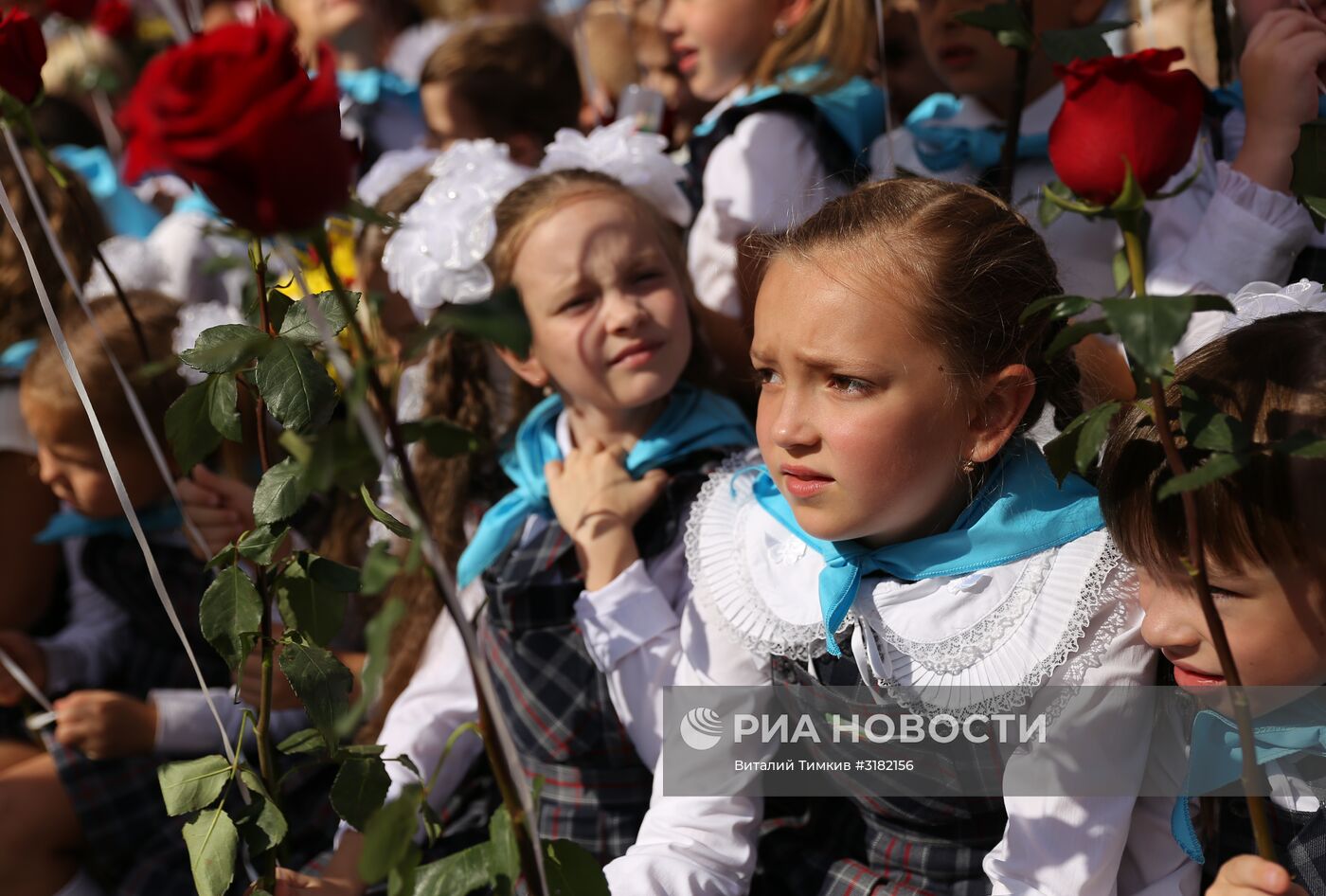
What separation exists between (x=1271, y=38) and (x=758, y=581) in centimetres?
81

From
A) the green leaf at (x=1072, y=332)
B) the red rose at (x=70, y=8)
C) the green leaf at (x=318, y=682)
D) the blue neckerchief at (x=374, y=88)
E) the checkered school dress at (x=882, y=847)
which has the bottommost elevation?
the checkered school dress at (x=882, y=847)

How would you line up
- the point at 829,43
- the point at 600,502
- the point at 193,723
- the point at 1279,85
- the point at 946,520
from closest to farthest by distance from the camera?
the point at 946,520 < the point at 1279,85 < the point at 600,502 < the point at 193,723 < the point at 829,43

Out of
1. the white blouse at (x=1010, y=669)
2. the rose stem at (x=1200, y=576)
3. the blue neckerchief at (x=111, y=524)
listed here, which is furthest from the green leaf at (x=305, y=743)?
the blue neckerchief at (x=111, y=524)

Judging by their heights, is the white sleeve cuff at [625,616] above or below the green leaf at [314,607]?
below

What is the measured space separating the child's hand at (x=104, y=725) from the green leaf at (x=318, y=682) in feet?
2.70

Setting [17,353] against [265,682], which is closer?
[265,682]

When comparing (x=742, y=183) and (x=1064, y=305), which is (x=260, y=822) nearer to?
(x=1064, y=305)

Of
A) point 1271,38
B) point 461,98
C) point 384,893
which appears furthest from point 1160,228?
point 461,98

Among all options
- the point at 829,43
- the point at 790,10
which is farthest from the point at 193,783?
the point at 790,10

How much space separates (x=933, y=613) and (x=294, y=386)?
0.61 meters

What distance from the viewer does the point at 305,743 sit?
41.3 inches

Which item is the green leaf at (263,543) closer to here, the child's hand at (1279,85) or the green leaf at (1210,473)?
the green leaf at (1210,473)

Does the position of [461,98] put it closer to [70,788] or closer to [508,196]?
[508,196]

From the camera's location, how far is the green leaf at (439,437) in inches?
30.0
